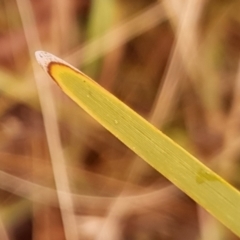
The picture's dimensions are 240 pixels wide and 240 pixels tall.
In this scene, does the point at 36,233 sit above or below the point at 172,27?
below

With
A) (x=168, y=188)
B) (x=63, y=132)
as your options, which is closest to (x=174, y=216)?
(x=168, y=188)

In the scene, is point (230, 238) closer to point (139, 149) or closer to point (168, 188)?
point (168, 188)

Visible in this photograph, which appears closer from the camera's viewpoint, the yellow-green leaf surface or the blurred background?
the yellow-green leaf surface

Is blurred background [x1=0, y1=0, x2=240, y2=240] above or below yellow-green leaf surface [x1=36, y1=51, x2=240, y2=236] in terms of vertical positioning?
above

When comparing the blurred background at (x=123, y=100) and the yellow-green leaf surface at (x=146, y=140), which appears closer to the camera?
the yellow-green leaf surface at (x=146, y=140)

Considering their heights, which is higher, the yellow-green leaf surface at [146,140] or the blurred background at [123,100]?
the blurred background at [123,100]
